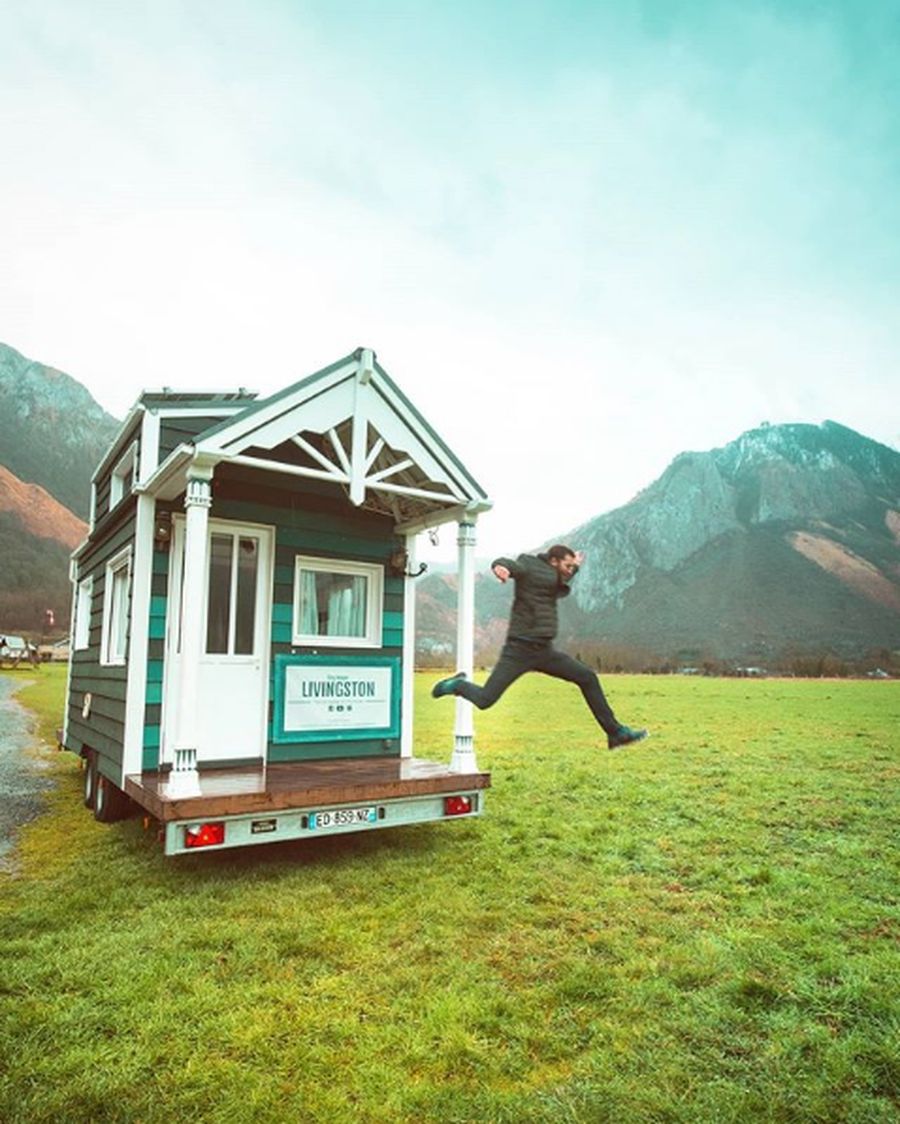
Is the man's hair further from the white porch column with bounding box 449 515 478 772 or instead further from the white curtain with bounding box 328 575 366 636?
the white curtain with bounding box 328 575 366 636

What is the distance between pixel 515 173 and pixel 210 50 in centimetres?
623

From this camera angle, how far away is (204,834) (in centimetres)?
536

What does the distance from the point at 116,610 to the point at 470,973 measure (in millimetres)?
6562

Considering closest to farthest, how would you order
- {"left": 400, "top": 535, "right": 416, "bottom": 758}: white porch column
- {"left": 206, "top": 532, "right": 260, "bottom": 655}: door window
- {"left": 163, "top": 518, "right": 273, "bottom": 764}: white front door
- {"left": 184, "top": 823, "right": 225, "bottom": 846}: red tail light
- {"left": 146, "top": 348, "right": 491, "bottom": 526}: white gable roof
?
{"left": 184, "top": 823, "right": 225, "bottom": 846}: red tail light → {"left": 146, "top": 348, "right": 491, "bottom": 526}: white gable roof → {"left": 163, "top": 518, "right": 273, "bottom": 764}: white front door → {"left": 206, "top": 532, "right": 260, "bottom": 655}: door window → {"left": 400, "top": 535, "right": 416, "bottom": 758}: white porch column

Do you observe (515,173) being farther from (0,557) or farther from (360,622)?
(0,557)

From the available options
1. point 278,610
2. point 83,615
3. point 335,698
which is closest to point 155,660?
point 278,610

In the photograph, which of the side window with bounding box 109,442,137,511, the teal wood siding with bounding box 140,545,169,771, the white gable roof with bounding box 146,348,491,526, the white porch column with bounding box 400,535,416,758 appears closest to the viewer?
the white gable roof with bounding box 146,348,491,526

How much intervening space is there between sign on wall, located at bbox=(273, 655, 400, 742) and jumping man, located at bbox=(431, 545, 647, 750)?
113 inches

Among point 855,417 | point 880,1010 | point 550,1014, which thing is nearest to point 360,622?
point 550,1014

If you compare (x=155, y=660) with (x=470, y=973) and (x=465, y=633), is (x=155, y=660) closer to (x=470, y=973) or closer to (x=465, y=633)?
(x=465, y=633)

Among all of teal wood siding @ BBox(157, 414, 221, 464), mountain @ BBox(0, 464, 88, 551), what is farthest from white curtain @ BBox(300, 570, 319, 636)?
mountain @ BBox(0, 464, 88, 551)

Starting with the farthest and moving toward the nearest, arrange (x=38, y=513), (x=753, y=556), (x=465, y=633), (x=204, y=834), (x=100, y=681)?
(x=38, y=513), (x=753, y=556), (x=100, y=681), (x=465, y=633), (x=204, y=834)

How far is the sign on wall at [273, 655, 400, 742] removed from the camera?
766 centimetres

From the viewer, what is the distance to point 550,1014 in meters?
3.59
